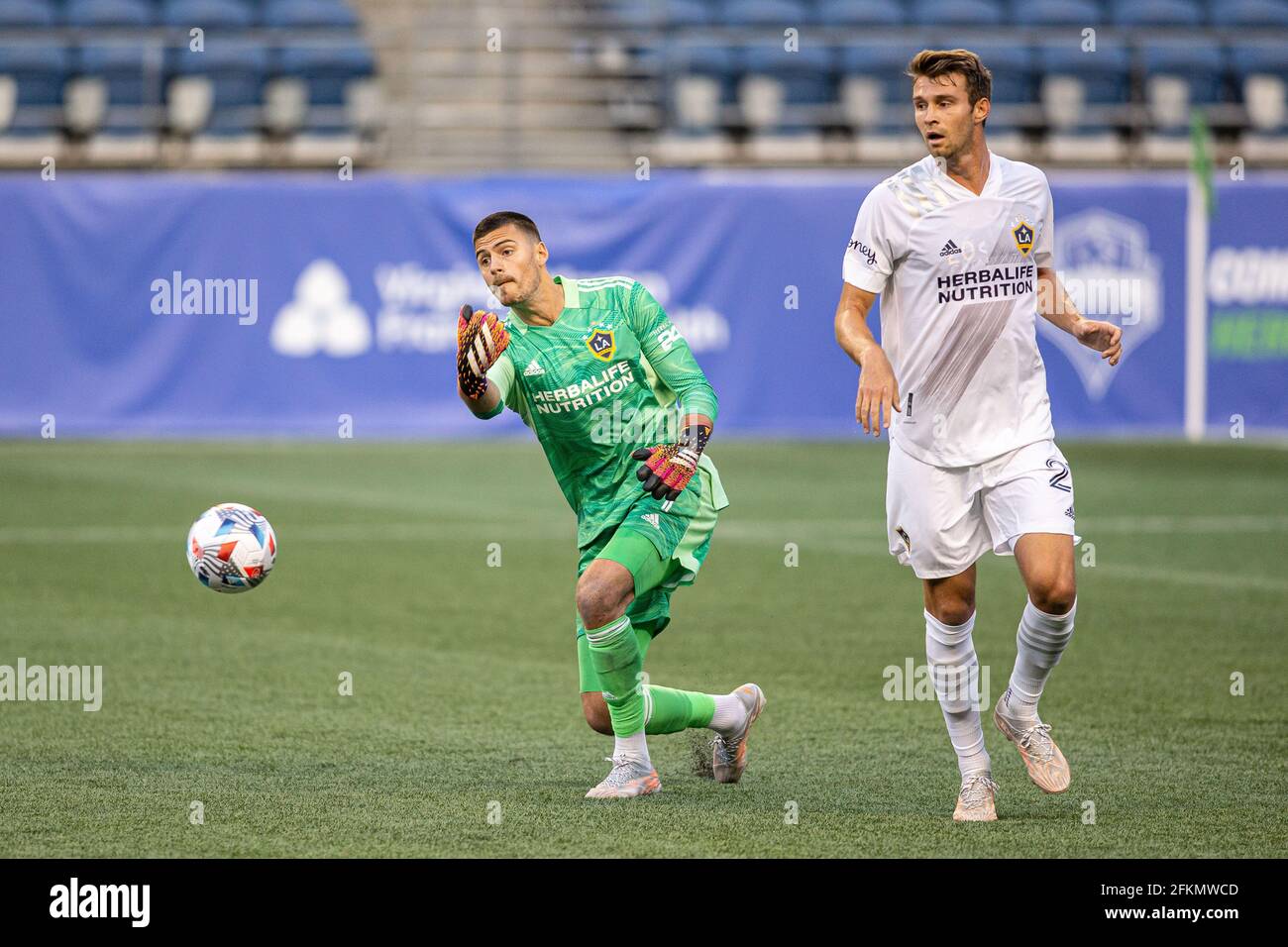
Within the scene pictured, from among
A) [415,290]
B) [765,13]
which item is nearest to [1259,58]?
[765,13]

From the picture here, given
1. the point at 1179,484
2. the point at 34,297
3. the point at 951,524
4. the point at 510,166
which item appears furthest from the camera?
the point at 510,166

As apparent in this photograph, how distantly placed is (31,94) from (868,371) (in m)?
16.8

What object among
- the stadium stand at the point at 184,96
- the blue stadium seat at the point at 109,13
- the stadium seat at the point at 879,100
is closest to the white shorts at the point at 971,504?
the stadium seat at the point at 879,100

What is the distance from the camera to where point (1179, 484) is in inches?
600

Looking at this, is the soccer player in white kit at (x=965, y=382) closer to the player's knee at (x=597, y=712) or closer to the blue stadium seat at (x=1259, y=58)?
the player's knee at (x=597, y=712)

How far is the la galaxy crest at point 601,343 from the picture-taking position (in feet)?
19.9

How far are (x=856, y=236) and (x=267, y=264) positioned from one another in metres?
12.7

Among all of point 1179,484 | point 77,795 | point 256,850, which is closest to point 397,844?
point 256,850

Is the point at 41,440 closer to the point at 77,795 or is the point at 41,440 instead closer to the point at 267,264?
the point at 267,264

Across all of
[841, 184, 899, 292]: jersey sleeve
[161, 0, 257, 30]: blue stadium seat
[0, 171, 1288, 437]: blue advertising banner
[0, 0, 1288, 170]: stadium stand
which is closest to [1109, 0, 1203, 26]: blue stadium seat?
[0, 0, 1288, 170]: stadium stand

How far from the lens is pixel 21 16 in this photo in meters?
20.6

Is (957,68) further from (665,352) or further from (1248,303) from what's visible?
(1248,303)

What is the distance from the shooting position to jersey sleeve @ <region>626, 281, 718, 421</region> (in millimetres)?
6055

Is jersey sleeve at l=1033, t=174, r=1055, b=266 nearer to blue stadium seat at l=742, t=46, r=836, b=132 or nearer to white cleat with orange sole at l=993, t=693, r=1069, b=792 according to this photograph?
white cleat with orange sole at l=993, t=693, r=1069, b=792
